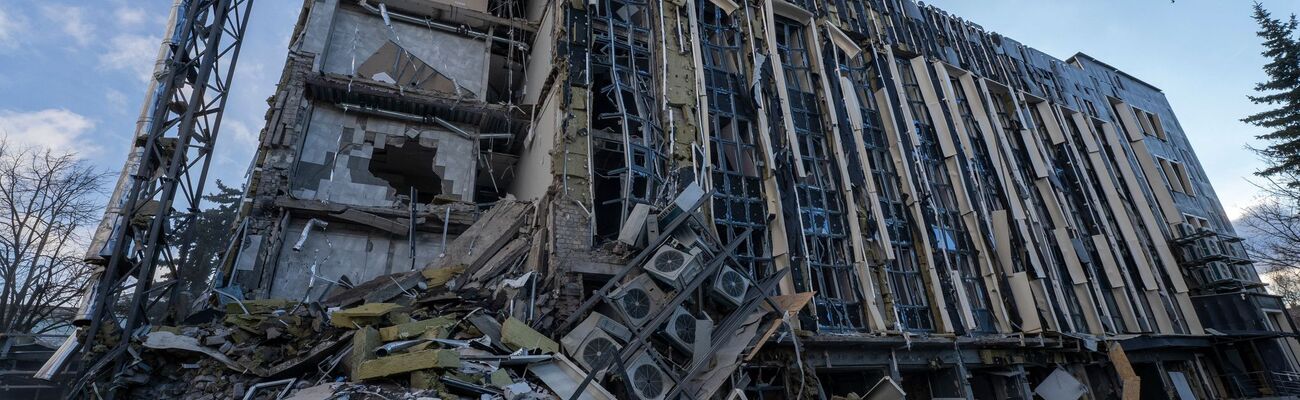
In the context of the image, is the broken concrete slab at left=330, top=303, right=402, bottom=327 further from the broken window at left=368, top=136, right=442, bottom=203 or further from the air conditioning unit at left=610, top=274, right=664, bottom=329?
the broken window at left=368, top=136, right=442, bottom=203

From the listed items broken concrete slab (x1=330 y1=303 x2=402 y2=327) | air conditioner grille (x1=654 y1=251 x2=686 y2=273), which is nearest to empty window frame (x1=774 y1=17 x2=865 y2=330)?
air conditioner grille (x1=654 y1=251 x2=686 y2=273)

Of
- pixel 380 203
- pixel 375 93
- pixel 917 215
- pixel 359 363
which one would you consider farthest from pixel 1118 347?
pixel 375 93

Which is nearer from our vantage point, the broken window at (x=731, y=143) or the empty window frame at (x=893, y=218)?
the broken window at (x=731, y=143)

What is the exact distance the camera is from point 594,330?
8688 mm

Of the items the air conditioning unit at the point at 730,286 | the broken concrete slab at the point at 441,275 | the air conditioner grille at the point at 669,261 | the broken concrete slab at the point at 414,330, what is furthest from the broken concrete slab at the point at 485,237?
the air conditioning unit at the point at 730,286

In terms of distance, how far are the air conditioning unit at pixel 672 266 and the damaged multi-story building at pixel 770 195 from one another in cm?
7

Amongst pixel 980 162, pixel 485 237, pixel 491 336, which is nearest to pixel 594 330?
pixel 491 336

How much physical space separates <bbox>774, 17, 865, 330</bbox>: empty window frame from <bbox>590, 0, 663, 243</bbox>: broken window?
12.7ft

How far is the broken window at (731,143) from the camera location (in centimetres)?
1243

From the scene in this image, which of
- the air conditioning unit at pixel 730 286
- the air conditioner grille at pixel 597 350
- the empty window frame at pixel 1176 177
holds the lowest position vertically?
the air conditioner grille at pixel 597 350

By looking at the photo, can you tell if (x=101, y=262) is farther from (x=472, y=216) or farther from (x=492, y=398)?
(x=492, y=398)

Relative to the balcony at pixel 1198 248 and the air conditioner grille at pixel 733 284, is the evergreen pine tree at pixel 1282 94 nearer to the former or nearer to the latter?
the balcony at pixel 1198 248

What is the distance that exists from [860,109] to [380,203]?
524 inches

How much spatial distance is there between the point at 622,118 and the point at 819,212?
538 cm
